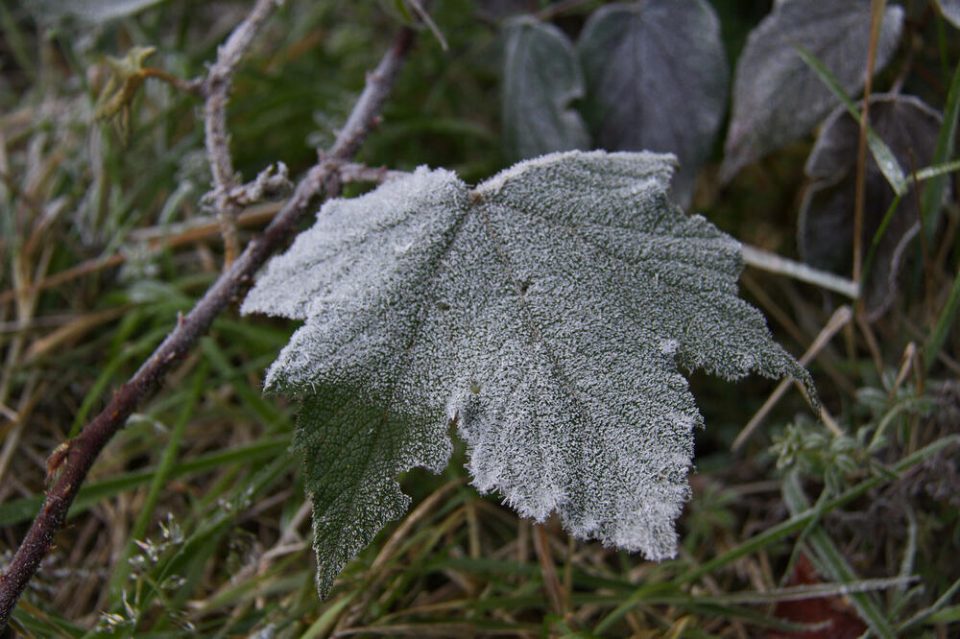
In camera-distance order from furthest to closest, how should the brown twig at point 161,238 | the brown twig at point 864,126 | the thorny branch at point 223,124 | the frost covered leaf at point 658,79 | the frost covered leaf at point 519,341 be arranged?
1. the brown twig at point 161,238
2. the frost covered leaf at point 658,79
3. the brown twig at point 864,126
4. the thorny branch at point 223,124
5. the frost covered leaf at point 519,341

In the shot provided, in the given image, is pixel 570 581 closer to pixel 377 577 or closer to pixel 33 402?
pixel 377 577

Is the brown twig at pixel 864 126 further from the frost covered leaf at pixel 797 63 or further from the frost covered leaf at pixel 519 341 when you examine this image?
the frost covered leaf at pixel 519 341

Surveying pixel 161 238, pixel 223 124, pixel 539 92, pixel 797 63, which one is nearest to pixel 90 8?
pixel 161 238

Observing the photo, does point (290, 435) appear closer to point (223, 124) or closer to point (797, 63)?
point (223, 124)

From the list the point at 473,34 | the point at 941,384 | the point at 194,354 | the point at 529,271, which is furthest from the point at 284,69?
the point at 941,384

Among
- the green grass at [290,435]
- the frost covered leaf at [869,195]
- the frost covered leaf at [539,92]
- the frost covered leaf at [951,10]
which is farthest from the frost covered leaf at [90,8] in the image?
the frost covered leaf at [951,10]

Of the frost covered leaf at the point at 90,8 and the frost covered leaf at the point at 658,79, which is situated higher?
the frost covered leaf at the point at 90,8

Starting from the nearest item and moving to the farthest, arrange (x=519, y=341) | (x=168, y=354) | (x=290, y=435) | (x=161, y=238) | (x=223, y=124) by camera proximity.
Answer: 1. (x=519, y=341)
2. (x=168, y=354)
3. (x=223, y=124)
4. (x=290, y=435)
5. (x=161, y=238)
